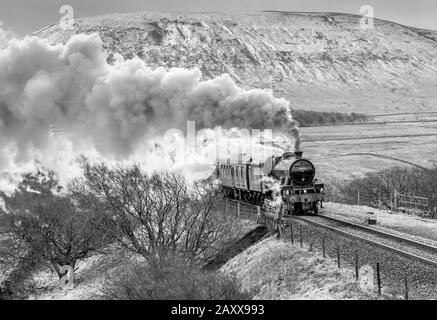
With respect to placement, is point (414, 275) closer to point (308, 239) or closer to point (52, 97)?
point (308, 239)

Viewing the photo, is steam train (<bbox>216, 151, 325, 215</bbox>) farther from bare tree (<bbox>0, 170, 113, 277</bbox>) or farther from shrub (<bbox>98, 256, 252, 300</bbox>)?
shrub (<bbox>98, 256, 252, 300</bbox>)

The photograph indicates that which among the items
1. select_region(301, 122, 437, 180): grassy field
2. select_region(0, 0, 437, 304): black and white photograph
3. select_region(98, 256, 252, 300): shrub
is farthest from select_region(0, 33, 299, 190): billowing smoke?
select_region(301, 122, 437, 180): grassy field

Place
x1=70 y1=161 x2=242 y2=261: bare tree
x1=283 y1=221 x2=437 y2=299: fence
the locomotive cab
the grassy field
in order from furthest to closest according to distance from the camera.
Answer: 1. the grassy field
2. the locomotive cab
3. x1=70 y1=161 x2=242 y2=261: bare tree
4. x1=283 y1=221 x2=437 y2=299: fence

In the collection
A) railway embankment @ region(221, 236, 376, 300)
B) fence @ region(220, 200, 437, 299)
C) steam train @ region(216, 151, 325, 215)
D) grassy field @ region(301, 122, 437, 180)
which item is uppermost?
steam train @ region(216, 151, 325, 215)

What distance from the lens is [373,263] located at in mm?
19953

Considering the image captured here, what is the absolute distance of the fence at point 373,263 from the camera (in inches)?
663

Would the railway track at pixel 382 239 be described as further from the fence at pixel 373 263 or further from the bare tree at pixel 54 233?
the bare tree at pixel 54 233

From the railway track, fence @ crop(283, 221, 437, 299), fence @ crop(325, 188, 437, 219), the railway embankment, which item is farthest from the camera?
fence @ crop(325, 188, 437, 219)

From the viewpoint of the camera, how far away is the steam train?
32.3m

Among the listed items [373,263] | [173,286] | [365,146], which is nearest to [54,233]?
[173,286]

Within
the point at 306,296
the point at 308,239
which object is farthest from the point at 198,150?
the point at 306,296

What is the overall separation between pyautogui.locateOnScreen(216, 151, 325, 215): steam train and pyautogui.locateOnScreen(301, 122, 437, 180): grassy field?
4485 centimetres
